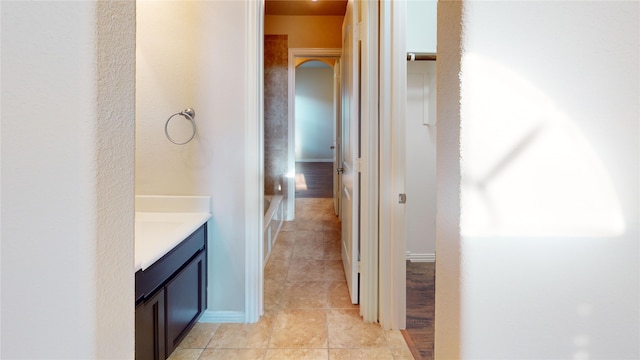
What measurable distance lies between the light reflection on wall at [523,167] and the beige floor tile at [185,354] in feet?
5.61

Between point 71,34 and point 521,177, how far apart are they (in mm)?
853

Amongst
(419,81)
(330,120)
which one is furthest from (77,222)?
(330,120)

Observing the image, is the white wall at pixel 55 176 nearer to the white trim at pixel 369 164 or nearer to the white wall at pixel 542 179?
the white wall at pixel 542 179

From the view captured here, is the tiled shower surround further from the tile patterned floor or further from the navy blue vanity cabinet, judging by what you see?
the navy blue vanity cabinet

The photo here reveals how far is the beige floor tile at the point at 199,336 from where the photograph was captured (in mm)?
1933

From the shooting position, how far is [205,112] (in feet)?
6.91

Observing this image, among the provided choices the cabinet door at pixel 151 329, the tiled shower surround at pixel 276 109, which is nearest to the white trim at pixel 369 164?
the cabinet door at pixel 151 329

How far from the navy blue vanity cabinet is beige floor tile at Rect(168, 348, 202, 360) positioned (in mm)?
142

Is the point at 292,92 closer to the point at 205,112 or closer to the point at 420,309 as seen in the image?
the point at 205,112

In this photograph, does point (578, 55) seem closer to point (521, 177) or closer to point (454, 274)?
point (521, 177)

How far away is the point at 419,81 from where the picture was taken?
3.01 metres

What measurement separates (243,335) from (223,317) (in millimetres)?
Answer: 219

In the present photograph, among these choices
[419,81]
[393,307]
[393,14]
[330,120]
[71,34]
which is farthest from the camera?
[330,120]

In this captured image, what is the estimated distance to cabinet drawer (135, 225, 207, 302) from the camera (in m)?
1.34
